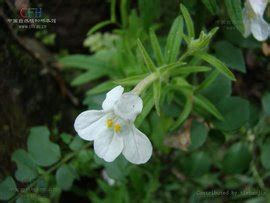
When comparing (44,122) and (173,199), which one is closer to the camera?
(44,122)

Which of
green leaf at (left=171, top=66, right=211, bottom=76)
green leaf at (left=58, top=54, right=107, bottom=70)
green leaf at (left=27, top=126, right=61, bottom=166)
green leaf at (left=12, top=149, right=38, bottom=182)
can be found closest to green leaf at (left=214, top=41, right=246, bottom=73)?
green leaf at (left=171, top=66, right=211, bottom=76)

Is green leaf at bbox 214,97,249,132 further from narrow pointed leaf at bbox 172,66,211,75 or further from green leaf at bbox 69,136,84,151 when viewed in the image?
green leaf at bbox 69,136,84,151

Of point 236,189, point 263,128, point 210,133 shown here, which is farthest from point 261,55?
point 236,189

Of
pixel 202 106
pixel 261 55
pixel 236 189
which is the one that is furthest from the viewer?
pixel 236 189

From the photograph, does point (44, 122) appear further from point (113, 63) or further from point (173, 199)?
point (173, 199)

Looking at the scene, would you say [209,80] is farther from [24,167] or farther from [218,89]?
[24,167]

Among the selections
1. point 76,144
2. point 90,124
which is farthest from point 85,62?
point 90,124
